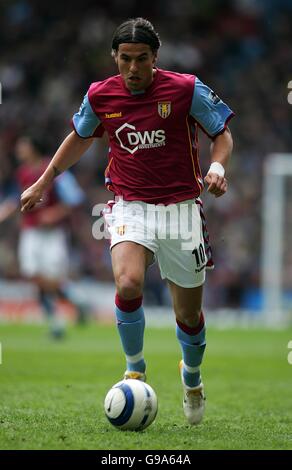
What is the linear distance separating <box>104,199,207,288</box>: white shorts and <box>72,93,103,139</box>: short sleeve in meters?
0.53

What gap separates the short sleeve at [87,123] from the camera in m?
5.95

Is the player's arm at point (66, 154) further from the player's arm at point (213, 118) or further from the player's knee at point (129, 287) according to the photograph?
the player's knee at point (129, 287)

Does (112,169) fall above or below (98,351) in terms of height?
above

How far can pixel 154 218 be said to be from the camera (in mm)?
5773

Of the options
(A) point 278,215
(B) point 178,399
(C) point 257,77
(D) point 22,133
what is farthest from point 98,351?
(C) point 257,77

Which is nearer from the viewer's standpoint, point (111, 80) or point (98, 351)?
point (111, 80)

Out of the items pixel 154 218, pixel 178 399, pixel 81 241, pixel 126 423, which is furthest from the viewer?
pixel 81 241

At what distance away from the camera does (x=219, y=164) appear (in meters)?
5.61

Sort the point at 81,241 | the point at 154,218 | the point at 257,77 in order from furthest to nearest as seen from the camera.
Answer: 1. the point at 257,77
2. the point at 81,241
3. the point at 154,218

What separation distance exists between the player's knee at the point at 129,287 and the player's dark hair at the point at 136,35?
1.32 m

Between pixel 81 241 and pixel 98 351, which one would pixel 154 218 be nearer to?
pixel 98 351

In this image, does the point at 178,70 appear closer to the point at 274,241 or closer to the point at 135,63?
the point at 274,241

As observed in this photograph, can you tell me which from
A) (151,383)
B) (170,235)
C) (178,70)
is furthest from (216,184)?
(178,70)

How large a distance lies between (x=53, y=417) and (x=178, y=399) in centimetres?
158
